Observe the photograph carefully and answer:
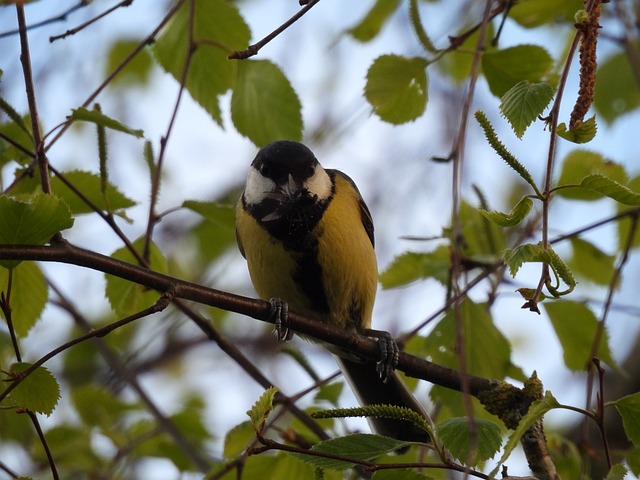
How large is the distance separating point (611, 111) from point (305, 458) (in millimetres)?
3136

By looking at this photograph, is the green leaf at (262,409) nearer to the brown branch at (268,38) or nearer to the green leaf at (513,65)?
Result: the brown branch at (268,38)

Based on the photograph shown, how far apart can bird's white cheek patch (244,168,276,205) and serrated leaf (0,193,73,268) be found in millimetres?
1389

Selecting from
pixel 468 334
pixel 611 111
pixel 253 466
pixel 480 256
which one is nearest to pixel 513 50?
pixel 480 256

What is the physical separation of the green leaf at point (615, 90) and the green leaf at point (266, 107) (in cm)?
212

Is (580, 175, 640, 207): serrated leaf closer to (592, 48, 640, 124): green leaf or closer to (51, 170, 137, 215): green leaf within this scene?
(51, 170, 137, 215): green leaf

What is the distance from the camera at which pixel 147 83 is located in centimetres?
598

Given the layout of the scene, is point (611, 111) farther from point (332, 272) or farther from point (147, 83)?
point (147, 83)

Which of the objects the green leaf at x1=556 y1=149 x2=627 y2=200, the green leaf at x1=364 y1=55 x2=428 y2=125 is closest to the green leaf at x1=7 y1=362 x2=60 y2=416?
the green leaf at x1=364 y1=55 x2=428 y2=125

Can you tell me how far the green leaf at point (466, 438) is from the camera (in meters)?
1.87

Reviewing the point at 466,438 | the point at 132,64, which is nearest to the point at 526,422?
the point at 466,438

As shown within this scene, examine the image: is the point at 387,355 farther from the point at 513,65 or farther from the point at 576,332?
the point at 513,65

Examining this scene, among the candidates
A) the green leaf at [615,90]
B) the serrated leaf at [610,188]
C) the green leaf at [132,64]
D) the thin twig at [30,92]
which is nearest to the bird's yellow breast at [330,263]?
the thin twig at [30,92]

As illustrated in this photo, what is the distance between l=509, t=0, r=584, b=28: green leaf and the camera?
2924mm

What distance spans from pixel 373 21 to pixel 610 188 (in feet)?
5.55
